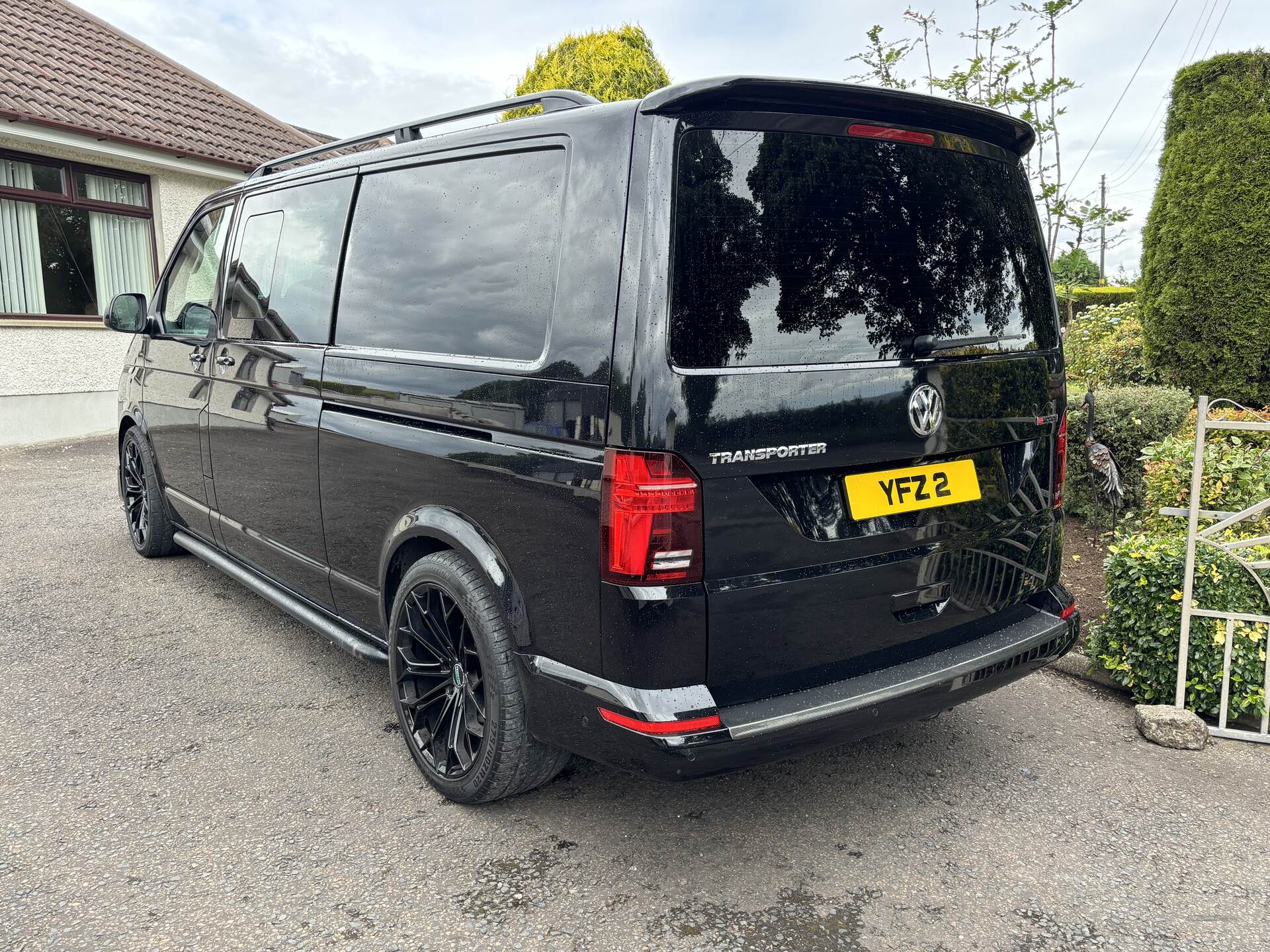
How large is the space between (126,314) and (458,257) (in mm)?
3092

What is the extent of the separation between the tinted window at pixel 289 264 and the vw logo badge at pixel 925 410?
2.07 meters

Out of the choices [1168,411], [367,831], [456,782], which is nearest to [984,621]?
[456,782]

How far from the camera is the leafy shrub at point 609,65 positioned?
451 inches

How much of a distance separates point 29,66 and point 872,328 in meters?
11.9

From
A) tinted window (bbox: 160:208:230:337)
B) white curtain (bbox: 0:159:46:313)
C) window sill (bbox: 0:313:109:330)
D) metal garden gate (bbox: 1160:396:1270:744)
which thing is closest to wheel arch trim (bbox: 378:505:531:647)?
tinted window (bbox: 160:208:230:337)

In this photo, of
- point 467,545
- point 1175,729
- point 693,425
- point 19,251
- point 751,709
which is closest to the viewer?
point 693,425

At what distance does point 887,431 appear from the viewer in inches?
93.3

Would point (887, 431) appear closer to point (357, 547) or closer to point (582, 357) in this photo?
point (582, 357)

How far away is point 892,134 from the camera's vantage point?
246 centimetres

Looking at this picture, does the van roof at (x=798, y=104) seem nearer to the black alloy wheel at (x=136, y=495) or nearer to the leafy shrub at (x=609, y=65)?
the black alloy wheel at (x=136, y=495)

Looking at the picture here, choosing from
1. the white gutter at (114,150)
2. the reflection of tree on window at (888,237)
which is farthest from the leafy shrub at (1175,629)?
the white gutter at (114,150)

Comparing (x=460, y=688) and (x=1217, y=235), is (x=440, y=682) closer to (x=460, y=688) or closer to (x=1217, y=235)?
(x=460, y=688)

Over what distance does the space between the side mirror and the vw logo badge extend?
4.27 m

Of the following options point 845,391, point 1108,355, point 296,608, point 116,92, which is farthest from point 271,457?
point 116,92
